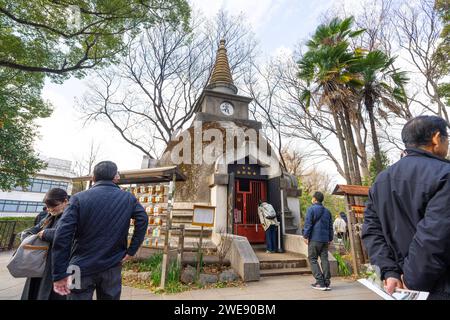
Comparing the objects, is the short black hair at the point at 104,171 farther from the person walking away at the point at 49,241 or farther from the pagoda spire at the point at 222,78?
the pagoda spire at the point at 222,78

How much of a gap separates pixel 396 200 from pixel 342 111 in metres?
10.00

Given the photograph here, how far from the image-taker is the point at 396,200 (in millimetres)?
1720

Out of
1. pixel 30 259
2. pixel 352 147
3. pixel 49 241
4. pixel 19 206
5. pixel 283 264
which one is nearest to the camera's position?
pixel 30 259

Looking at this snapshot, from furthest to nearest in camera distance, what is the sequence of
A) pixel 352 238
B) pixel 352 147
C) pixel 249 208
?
pixel 352 147 < pixel 249 208 < pixel 352 238

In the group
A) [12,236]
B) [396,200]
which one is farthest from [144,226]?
[12,236]

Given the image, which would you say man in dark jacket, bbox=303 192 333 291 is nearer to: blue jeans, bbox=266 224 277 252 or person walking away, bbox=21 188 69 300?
blue jeans, bbox=266 224 277 252

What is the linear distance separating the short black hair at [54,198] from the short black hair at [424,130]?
3.64m

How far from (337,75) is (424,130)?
9.73 m

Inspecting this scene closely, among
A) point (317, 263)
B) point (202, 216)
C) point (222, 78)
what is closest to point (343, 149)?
point (222, 78)

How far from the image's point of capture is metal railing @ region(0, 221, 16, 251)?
11.1 metres

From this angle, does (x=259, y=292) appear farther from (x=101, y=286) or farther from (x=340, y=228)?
(x=340, y=228)

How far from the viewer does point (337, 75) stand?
406 inches

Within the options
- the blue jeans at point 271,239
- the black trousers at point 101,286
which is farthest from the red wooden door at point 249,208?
the black trousers at point 101,286
